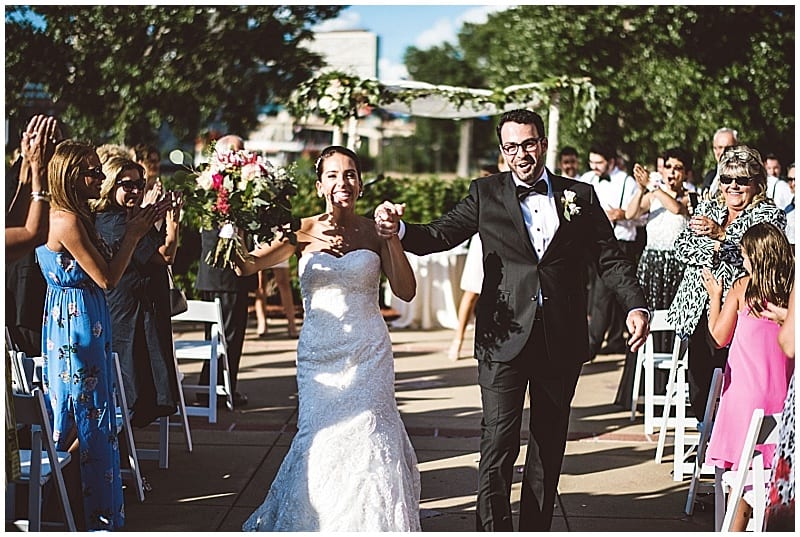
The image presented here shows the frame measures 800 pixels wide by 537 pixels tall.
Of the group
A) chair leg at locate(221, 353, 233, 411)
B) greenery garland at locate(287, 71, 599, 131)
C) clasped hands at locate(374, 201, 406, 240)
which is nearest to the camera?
clasped hands at locate(374, 201, 406, 240)

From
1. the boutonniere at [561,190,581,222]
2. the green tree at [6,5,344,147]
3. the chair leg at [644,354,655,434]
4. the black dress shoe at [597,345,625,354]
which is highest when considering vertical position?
the green tree at [6,5,344,147]

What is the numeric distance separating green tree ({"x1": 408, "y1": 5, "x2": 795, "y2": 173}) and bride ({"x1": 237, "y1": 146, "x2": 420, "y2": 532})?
9.55 m

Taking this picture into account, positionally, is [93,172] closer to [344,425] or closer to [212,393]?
[344,425]

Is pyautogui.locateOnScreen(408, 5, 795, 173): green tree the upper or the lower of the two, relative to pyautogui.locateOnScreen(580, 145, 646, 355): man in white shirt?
upper

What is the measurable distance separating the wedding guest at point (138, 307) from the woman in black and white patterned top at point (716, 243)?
2998 millimetres

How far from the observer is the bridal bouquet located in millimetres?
4785

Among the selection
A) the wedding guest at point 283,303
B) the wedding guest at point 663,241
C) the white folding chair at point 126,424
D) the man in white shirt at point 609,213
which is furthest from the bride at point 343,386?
the wedding guest at point 283,303

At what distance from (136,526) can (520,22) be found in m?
12.9

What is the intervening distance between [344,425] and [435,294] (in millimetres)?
7420

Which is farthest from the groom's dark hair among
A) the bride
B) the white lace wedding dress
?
the white lace wedding dress

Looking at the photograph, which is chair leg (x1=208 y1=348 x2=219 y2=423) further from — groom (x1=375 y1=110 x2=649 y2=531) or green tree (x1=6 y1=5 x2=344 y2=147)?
green tree (x1=6 y1=5 x2=344 y2=147)

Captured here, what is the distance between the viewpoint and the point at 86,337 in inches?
187

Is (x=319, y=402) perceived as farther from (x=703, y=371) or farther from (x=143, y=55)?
(x=143, y=55)

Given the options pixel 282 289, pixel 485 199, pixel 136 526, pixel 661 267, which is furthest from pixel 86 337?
pixel 282 289
